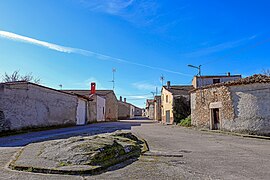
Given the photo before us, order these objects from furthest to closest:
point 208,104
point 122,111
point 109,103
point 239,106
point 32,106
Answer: point 122,111, point 109,103, point 208,104, point 239,106, point 32,106

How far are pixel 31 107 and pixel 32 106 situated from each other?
153 millimetres

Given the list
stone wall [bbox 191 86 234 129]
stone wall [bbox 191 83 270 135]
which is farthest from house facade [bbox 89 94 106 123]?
stone wall [bbox 191 83 270 135]

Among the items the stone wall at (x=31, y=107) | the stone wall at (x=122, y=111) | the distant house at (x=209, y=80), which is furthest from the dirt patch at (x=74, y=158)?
the stone wall at (x=122, y=111)

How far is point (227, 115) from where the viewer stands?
18766mm

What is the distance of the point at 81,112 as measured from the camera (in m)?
27.2

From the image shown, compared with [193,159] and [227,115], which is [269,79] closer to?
[227,115]

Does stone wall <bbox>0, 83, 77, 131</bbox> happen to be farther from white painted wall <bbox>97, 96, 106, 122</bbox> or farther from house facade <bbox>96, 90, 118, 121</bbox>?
house facade <bbox>96, 90, 118, 121</bbox>

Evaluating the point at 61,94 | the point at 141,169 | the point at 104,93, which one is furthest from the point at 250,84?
the point at 104,93

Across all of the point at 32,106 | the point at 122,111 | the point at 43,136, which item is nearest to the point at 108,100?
the point at 122,111

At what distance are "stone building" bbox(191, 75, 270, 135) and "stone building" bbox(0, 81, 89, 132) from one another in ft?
42.6

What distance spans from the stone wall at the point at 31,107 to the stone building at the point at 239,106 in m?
13.2

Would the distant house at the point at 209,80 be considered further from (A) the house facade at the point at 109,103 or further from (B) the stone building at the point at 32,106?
(B) the stone building at the point at 32,106

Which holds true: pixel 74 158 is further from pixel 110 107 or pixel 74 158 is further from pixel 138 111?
pixel 138 111

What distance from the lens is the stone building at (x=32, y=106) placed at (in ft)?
47.7
